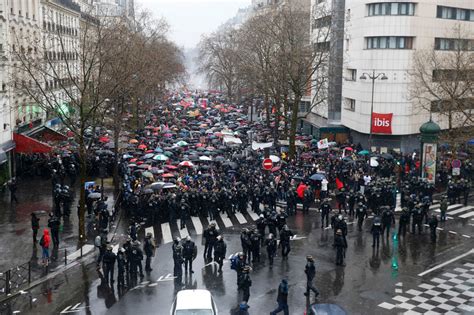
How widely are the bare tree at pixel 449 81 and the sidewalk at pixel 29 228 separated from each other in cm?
2549

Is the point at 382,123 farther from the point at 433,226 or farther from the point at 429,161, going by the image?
the point at 433,226

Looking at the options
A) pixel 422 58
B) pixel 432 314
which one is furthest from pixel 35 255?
pixel 422 58

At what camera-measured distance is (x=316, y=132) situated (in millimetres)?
62594

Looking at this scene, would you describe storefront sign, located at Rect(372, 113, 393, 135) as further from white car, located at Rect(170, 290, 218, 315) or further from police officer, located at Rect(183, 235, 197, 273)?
white car, located at Rect(170, 290, 218, 315)

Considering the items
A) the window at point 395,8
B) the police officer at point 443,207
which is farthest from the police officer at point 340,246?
the window at point 395,8

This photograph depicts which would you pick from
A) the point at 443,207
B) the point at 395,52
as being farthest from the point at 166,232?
the point at 395,52

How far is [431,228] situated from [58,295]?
17159 millimetres

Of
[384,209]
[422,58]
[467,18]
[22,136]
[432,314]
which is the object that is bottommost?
[432,314]

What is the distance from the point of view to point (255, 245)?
2330 centimetres

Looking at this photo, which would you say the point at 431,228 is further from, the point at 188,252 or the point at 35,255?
the point at 35,255

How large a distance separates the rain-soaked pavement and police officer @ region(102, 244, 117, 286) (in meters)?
0.36

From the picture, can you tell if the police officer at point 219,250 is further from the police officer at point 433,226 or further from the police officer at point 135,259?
the police officer at point 433,226

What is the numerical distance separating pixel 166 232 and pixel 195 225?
1.88 metres

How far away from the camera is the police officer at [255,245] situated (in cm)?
2314
